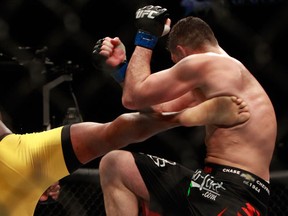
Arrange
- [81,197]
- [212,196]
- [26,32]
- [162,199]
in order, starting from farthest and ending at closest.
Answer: [26,32] < [81,197] < [162,199] < [212,196]

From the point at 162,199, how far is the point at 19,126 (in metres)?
1.27

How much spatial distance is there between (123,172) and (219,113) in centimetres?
37

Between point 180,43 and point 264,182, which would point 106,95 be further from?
point 264,182

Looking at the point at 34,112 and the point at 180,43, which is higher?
the point at 180,43

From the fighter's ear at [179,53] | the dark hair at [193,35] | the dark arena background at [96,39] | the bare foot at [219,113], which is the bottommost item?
the dark arena background at [96,39]

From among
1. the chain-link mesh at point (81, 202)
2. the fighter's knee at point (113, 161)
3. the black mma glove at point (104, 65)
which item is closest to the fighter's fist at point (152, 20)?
the black mma glove at point (104, 65)

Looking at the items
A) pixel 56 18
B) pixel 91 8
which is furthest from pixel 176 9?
pixel 56 18

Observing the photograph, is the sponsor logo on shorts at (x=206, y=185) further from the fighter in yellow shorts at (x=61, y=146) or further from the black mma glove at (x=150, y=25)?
the black mma glove at (x=150, y=25)

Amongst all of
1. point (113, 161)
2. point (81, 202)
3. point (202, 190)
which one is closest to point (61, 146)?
point (113, 161)

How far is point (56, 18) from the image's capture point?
Result: 343 centimetres

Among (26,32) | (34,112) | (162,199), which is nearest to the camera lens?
(162,199)

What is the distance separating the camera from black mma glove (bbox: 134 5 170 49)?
164 cm

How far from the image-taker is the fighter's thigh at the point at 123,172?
172 centimetres

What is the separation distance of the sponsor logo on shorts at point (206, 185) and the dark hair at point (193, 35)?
17.7 inches
